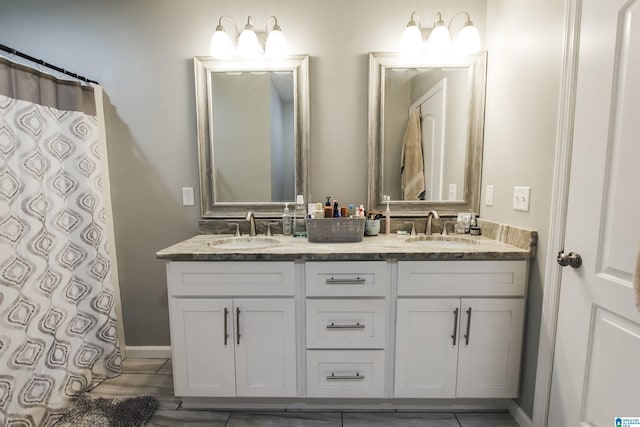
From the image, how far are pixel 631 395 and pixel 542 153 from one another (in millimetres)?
910

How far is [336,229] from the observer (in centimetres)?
159

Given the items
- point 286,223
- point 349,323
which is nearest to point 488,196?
point 349,323

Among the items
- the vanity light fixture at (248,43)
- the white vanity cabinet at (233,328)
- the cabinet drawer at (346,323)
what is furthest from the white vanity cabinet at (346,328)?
the vanity light fixture at (248,43)

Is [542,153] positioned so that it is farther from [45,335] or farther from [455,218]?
[45,335]

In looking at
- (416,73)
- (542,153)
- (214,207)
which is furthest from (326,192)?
(542,153)

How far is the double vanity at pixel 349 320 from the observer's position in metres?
1.38

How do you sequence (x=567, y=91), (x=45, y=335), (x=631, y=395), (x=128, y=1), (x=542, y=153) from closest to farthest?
1. (x=631, y=395)
2. (x=567, y=91)
3. (x=542, y=153)
4. (x=45, y=335)
5. (x=128, y=1)

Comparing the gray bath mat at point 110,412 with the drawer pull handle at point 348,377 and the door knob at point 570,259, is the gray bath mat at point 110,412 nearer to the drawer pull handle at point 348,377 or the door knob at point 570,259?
the drawer pull handle at point 348,377

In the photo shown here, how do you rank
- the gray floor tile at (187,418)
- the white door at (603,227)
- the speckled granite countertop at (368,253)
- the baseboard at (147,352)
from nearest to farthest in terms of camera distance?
the white door at (603,227), the speckled granite countertop at (368,253), the gray floor tile at (187,418), the baseboard at (147,352)

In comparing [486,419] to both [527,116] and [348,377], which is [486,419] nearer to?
[348,377]

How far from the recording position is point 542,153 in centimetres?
129

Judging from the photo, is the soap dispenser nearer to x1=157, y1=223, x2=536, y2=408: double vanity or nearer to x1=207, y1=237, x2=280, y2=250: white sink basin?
x1=157, y1=223, x2=536, y2=408: double vanity

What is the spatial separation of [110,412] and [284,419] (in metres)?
0.90

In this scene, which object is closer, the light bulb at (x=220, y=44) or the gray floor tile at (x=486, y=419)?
the gray floor tile at (x=486, y=419)
